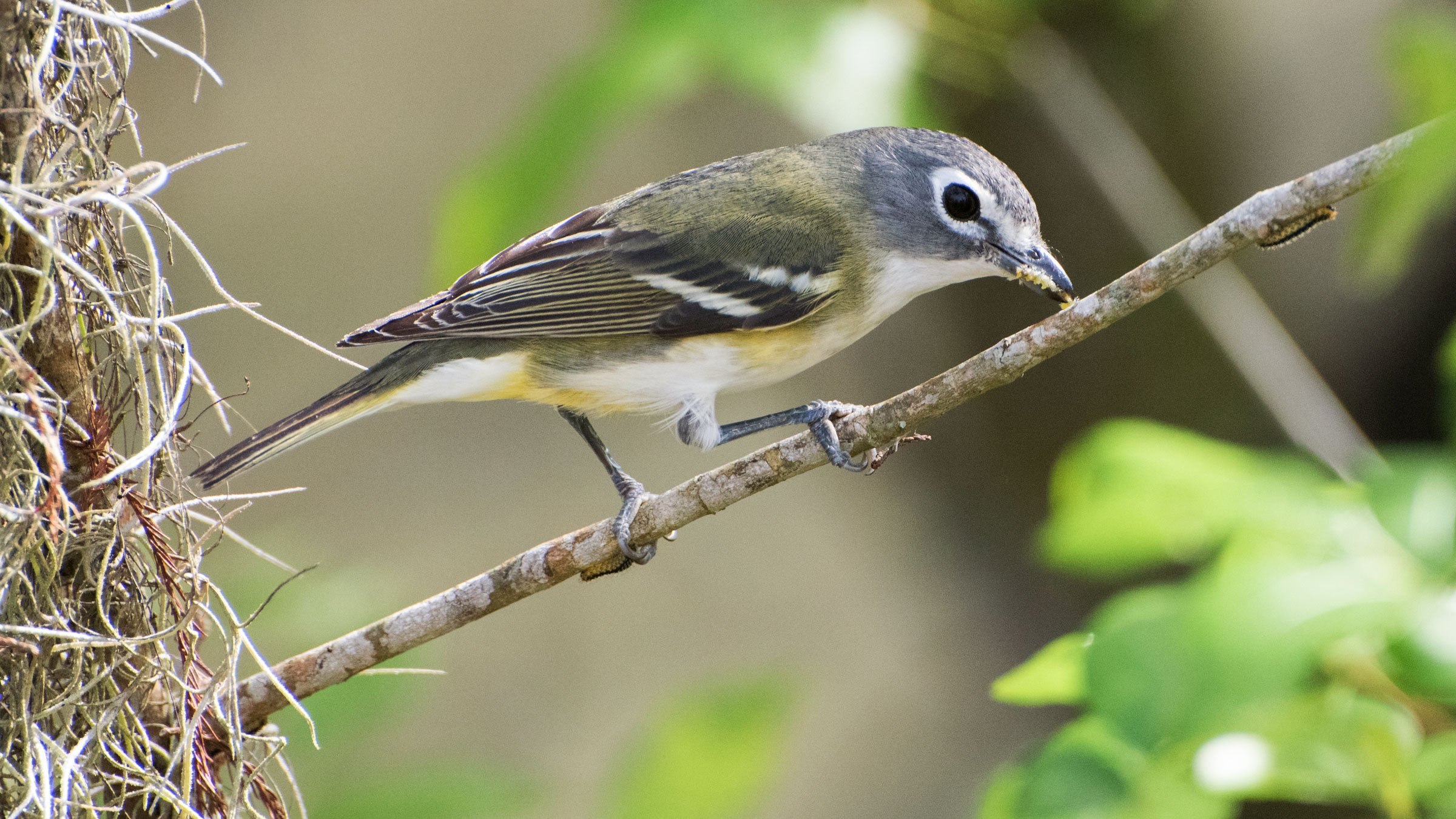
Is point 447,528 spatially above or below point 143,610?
above

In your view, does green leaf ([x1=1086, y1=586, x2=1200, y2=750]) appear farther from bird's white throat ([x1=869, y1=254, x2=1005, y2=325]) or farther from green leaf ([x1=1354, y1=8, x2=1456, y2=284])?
bird's white throat ([x1=869, y1=254, x2=1005, y2=325])

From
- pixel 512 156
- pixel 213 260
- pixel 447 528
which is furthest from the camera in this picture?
pixel 447 528

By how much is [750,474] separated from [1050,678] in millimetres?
477

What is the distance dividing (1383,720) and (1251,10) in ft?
8.67

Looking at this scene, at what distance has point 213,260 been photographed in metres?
4.46

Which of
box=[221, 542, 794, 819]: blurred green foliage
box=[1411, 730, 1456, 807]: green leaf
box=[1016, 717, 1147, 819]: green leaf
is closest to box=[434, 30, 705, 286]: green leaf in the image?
box=[221, 542, 794, 819]: blurred green foliage

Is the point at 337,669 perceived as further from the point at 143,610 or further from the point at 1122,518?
the point at 1122,518

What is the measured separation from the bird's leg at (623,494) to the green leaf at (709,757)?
0.41 metres

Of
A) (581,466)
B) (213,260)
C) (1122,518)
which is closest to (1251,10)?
(1122,518)

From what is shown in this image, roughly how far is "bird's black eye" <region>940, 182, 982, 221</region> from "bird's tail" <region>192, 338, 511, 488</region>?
85 centimetres

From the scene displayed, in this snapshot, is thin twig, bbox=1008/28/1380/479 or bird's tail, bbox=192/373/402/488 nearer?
bird's tail, bbox=192/373/402/488

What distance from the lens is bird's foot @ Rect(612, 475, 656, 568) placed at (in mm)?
1708

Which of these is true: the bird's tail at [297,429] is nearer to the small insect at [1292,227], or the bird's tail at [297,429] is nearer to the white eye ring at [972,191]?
the white eye ring at [972,191]

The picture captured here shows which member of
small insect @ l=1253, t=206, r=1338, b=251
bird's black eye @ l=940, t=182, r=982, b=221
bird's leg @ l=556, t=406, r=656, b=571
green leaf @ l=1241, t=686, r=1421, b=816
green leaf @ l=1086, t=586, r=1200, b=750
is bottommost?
green leaf @ l=1241, t=686, r=1421, b=816
